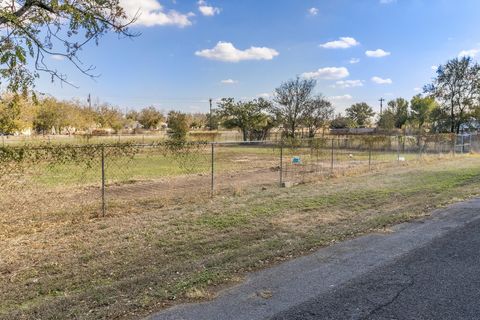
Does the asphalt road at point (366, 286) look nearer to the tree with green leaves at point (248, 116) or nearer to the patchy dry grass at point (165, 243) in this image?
the patchy dry grass at point (165, 243)

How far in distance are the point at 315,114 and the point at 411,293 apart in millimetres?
49978

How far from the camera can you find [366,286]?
473 centimetres

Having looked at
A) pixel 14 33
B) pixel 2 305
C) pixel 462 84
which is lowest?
pixel 2 305

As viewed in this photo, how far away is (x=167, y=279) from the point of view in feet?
16.8

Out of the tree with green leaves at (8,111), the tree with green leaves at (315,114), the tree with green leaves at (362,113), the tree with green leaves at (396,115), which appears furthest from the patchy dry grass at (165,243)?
the tree with green leaves at (362,113)

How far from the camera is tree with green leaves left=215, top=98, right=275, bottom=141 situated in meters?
55.0

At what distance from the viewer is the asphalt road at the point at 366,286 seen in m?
4.05

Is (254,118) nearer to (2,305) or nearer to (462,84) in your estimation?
(462,84)

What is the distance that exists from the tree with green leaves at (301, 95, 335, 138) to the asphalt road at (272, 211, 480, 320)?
153 feet

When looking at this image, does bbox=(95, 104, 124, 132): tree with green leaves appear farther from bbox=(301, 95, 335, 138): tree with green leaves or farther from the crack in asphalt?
the crack in asphalt

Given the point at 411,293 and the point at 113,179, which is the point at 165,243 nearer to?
the point at 411,293

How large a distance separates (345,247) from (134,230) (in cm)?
394

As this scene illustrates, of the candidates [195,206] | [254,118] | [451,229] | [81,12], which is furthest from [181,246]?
[254,118]

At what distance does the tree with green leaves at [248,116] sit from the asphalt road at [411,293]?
4911cm
